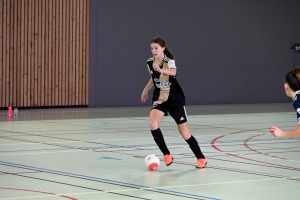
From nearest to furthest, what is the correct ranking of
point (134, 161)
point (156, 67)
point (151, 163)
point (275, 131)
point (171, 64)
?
point (275, 131) → point (156, 67) → point (151, 163) → point (171, 64) → point (134, 161)

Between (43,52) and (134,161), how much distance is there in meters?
11.1

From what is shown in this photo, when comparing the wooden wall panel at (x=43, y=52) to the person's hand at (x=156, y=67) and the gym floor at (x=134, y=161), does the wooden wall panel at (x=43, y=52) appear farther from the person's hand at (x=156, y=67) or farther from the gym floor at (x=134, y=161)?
the person's hand at (x=156, y=67)

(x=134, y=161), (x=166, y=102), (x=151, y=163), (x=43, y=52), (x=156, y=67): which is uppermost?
(x=156, y=67)

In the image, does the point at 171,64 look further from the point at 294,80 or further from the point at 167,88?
the point at 294,80

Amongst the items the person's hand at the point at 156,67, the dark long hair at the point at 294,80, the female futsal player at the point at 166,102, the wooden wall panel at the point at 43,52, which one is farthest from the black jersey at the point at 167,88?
the wooden wall panel at the point at 43,52

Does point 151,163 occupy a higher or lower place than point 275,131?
lower

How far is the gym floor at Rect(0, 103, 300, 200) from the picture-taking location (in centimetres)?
654

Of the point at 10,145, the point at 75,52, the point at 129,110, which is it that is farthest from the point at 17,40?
the point at 10,145

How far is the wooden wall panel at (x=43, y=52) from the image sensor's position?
18562 millimetres

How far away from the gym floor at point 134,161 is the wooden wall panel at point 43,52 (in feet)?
11.0

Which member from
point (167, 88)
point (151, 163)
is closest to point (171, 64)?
point (167, 88)

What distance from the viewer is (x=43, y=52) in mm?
19203

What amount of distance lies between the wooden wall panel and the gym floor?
336cm

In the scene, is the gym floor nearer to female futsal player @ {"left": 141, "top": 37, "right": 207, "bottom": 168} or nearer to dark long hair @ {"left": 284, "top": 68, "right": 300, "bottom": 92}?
female futsal player @ {"left": 141, "top": 37, "right": 207, "bottom": 168}
